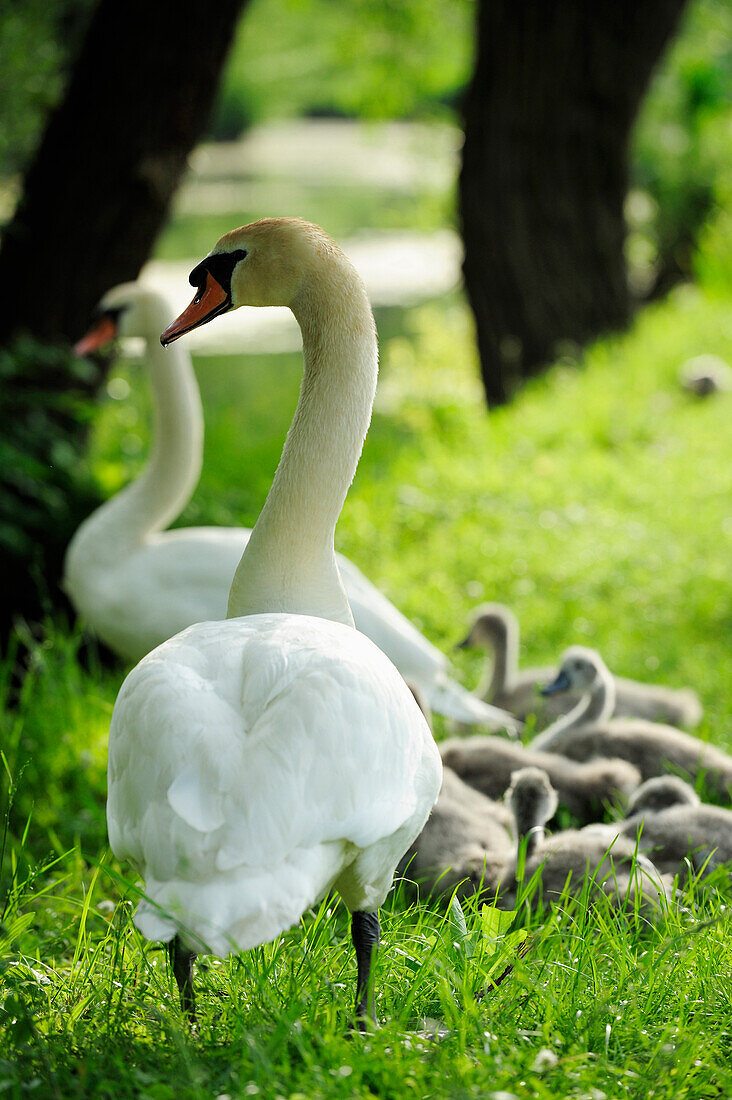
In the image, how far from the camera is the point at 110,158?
19.5ft

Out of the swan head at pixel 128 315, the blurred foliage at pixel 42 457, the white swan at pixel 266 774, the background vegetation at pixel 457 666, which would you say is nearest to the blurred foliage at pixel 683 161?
the background vegetation at pixel 457 666

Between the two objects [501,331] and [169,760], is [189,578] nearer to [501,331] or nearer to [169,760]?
[169,760]

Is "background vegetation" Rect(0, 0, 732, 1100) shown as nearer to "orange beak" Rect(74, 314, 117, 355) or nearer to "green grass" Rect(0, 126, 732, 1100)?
"green grass" Rect(0, 126, 732, 1100)

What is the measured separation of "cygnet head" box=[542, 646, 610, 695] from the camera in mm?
4262

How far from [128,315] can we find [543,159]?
259 inches

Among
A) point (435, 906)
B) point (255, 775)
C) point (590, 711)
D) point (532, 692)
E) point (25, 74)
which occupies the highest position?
point (25, 74)

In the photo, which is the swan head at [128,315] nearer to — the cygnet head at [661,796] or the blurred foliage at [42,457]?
the blurred foliage at [42,457]

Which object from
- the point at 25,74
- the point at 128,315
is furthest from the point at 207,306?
the point at 25,74

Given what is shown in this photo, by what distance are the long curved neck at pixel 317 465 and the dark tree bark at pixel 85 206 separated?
312cm

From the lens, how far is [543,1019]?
7.88ft

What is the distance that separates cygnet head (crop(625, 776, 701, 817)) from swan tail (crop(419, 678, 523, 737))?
0.88 meters

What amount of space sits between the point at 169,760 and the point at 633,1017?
42.7 inches

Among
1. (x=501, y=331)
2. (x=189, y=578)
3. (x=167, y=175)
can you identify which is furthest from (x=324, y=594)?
(x=501, y=331)

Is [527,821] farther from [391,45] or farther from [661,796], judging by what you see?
[391,45]
